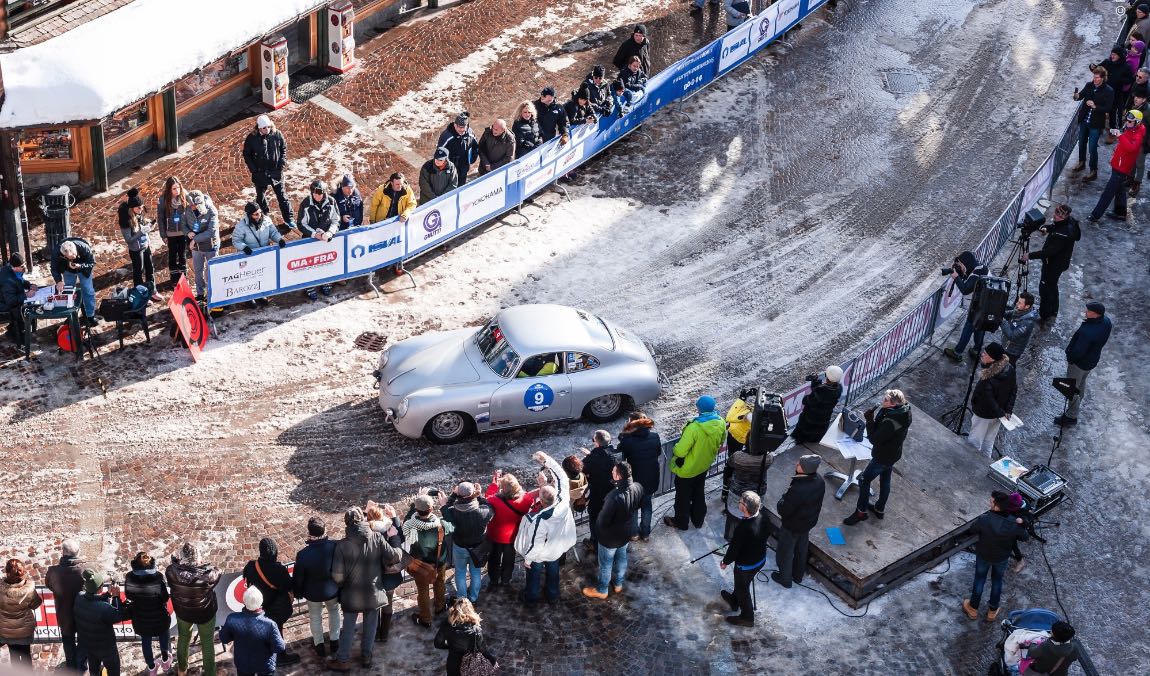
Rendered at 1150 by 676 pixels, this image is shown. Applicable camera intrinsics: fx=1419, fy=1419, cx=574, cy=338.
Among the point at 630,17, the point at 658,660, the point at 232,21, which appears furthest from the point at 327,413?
the point at 630,17

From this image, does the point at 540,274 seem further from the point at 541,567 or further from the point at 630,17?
the point at 630,17

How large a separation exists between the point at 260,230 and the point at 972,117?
596 inches

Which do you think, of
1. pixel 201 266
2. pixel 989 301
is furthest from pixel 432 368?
pixel 989 301

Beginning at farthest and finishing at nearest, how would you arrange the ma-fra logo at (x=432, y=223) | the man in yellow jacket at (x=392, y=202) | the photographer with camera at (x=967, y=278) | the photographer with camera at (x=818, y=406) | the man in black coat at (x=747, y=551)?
the ma-fra logo at (x=432, y=223), the man in yellow jacket at (x=392, y=202), the photographer with camera at (x=967, y=278), the photographer with camera at (x=818, y=406), the man in black coat at (x=747, y=551)

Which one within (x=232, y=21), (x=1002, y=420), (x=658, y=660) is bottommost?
(x=658, y=660)

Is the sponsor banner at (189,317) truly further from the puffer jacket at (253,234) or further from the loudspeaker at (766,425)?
the loudspeaker at (766,425)

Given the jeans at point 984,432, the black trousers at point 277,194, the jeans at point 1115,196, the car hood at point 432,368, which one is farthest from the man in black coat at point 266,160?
the jeans at point 1115,196

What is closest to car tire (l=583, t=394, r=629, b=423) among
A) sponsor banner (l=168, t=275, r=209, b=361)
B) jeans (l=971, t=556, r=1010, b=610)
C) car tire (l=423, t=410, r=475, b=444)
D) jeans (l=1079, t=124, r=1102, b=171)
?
car tire (l=423, t=410, r=475, b=444)

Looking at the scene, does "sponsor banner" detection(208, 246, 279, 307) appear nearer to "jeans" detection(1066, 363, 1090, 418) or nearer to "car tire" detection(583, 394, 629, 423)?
"car tire" detection(583, 394, 629, 423)

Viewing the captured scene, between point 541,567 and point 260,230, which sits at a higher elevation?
point 260,230

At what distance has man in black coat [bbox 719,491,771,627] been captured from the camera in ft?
50.7

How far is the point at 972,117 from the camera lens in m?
28.6

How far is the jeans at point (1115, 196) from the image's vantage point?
24531 millimetres

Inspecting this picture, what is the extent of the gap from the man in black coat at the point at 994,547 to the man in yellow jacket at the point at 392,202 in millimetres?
9949
